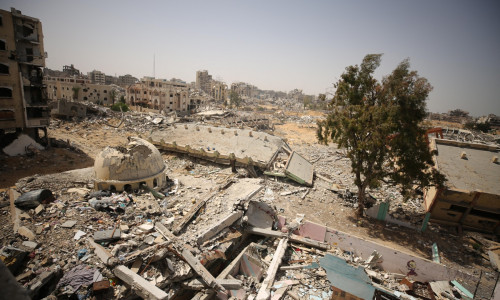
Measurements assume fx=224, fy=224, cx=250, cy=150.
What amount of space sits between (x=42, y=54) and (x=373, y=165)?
26.2m

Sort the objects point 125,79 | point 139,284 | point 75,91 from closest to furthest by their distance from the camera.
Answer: point 139,284
point 75,91
point 125,79

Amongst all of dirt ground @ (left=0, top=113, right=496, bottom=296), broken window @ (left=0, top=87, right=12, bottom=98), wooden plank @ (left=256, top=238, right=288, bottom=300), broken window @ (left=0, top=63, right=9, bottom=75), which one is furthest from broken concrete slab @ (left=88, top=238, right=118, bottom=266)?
broken window @ (left=0, top=63, right=9, bottom=75)

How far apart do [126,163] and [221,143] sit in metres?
8.85

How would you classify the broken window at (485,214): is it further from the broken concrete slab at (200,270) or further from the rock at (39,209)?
the rock at (39,209)

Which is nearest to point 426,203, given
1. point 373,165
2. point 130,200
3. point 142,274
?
point 373,165

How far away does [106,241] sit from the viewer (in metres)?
7.80

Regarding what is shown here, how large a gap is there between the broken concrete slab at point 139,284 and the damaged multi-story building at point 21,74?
19.0 metres

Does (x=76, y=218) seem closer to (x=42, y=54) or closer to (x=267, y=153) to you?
(x=267, y=153)

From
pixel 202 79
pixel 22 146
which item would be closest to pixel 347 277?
pixel 22 146

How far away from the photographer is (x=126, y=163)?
12.0m

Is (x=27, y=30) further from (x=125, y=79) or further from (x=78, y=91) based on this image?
(x=125, y=79)

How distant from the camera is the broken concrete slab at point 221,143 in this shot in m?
17.6

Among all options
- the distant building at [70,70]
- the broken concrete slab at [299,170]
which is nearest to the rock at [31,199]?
the broken concrete slab at [299,170]

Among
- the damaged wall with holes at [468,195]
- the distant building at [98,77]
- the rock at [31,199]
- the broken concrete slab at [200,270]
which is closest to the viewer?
the broken concrete slab at [200,270]
